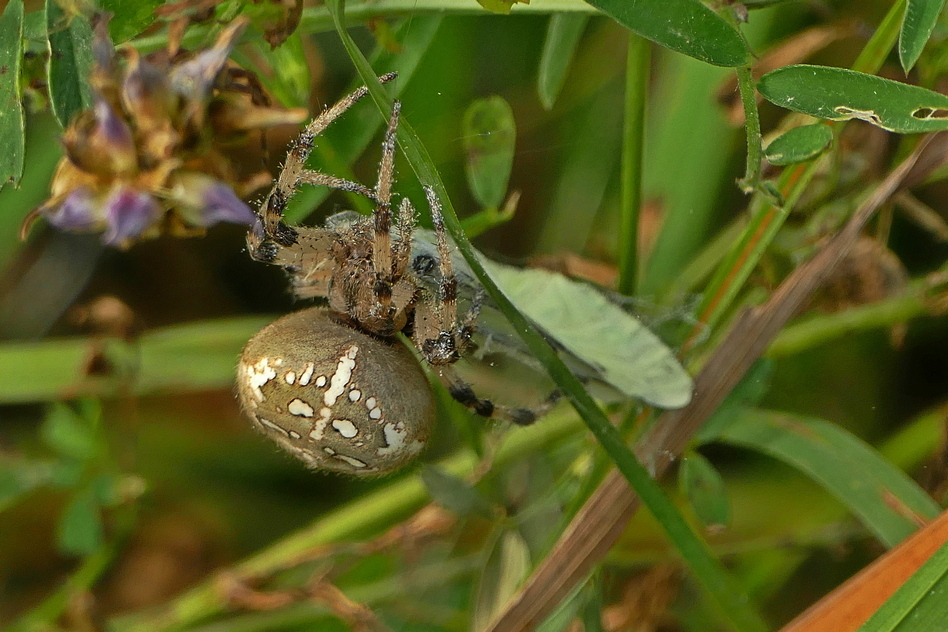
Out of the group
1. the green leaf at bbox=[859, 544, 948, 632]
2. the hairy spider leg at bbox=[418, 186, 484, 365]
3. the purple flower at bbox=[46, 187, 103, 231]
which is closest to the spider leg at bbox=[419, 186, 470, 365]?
the hairy spider leg at bbox=[418, 186, 484, 365]

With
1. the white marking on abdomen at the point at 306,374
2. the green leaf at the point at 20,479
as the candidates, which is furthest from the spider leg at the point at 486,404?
the green leaf at the point at 20,479

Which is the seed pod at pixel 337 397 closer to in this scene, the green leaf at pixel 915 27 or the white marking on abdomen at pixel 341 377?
the white marking on abdomen at pixel 341 377

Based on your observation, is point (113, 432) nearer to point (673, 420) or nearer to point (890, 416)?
point (673, 420)

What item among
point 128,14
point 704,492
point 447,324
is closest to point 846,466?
point 704,492

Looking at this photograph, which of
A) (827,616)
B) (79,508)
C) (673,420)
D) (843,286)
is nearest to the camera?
(827,616)

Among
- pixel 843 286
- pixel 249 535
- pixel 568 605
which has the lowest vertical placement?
pixel 249 535

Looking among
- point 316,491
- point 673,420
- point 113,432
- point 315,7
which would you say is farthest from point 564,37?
point 113,432

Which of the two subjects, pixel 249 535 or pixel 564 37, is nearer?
pixel 564 37
